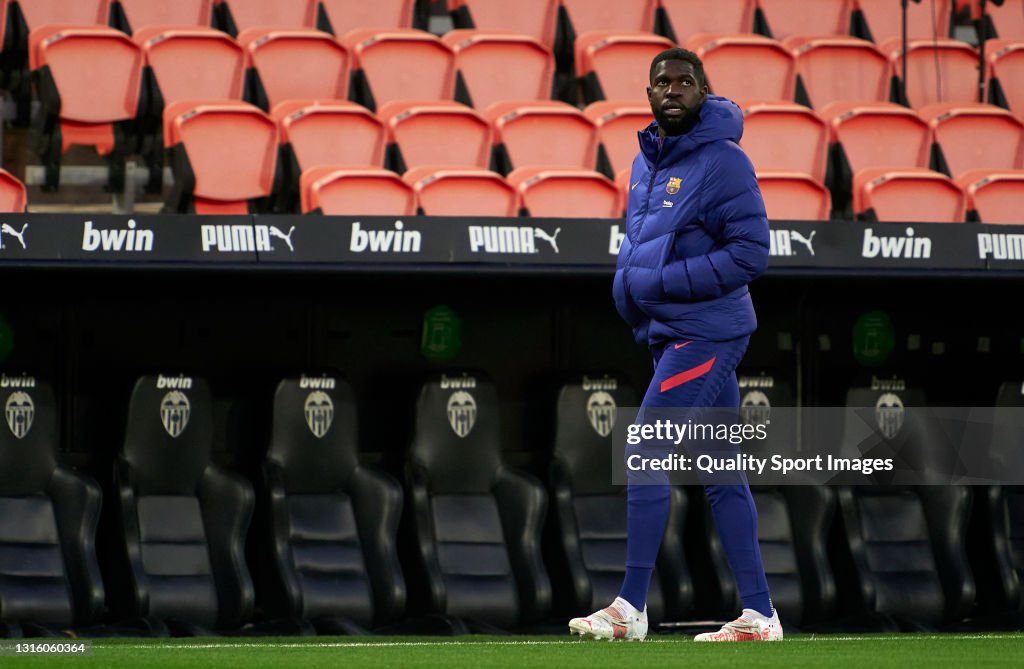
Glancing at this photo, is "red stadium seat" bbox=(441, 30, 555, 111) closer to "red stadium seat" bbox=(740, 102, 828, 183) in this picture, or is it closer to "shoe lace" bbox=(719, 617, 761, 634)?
"red stadium seat" bbox=(740, 102, 828, 183)

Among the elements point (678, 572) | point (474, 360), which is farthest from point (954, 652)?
point (474, 360)

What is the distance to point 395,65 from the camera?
841 centimetres

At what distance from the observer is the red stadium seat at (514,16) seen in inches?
371

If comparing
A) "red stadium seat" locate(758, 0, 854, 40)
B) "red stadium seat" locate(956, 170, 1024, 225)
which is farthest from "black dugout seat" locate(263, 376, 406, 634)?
"red stadium seat" locate(758, 0, 854, 40)

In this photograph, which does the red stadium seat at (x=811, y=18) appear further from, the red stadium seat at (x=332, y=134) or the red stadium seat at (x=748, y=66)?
the red stadium seat at (x=332, y=134)

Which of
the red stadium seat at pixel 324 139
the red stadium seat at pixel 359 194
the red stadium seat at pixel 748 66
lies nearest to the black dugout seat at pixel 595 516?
the red stadium seat at pixel 359 194

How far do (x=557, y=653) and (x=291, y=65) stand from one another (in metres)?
4.52

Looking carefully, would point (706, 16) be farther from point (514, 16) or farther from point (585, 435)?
point (585, 435)

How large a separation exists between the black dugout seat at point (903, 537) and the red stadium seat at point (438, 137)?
6.88 feet

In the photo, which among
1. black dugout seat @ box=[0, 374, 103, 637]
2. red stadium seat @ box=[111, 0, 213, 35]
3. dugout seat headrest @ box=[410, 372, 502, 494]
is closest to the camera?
black dugout seat @ box=[0, 374, 103, 637]

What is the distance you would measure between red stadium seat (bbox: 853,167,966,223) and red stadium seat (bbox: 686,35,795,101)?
1.31 metres

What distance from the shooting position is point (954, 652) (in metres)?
4.62

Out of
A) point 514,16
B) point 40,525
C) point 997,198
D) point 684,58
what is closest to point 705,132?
point 684,58

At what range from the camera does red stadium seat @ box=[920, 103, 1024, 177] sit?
28.0 feet
